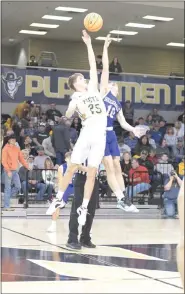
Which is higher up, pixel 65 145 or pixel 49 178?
pixel 65 145

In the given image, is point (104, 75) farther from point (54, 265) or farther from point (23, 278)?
point (23, 278)

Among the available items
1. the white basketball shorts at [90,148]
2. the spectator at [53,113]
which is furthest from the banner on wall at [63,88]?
the white basketball shorts at [90,148]

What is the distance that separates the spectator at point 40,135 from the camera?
853 inches

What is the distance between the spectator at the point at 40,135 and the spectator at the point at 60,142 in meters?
0.93

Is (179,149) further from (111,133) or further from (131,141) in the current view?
(111,133)

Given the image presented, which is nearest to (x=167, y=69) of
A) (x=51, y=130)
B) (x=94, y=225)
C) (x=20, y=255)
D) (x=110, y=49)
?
(x=110, y=49)

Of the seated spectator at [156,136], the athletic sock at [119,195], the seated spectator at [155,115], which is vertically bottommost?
the athletic sock at [119,195]

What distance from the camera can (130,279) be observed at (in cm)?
693

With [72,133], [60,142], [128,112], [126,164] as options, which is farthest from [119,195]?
[128,112]

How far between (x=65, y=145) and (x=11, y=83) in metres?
3.64

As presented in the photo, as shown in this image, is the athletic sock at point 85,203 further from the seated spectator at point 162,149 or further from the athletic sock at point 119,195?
the seated spectator at point 162,149

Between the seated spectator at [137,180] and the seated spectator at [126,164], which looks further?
the seated spectator at [126,164]

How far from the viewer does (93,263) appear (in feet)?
26.2

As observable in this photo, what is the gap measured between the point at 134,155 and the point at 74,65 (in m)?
12.8
